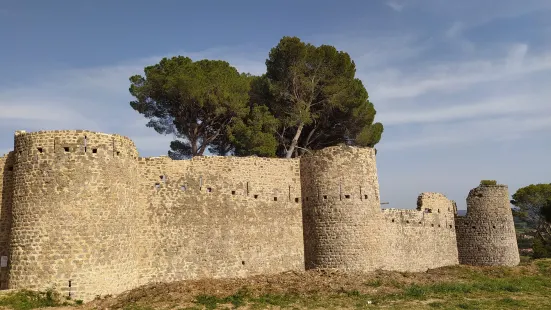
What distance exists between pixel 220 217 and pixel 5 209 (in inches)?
282

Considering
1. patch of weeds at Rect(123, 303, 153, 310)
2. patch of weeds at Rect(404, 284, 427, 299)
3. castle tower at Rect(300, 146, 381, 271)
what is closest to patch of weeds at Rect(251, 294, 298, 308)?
patch of weeds at Rect(123, 303, 153, 310)

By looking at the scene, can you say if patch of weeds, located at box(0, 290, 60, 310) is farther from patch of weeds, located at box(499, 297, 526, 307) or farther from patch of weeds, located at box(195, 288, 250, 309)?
patch of weeds, located at box(499, 297, 526, 307)

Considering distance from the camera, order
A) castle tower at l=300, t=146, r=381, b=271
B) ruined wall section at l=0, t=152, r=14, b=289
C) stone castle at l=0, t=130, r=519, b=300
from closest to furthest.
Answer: stone castle at l=0, t=130, r=519, b=300 < ruined wall section at l=0, t=152, r=14, b=289 < castle tower at l=300, t=146, r=381, b=271

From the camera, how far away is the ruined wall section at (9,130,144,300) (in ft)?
45.7

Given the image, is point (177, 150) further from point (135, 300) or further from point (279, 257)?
point (135, 300)

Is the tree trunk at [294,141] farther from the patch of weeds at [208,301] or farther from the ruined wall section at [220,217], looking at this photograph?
the patch of weeds at [208,301]

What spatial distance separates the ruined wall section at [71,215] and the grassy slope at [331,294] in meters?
0.84

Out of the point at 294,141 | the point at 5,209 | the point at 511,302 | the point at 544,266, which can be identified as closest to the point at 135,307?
the point at 5,209

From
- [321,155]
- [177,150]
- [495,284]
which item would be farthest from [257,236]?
[177,150]

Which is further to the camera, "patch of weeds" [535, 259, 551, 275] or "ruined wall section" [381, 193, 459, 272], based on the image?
"patch of weeds" [535, 259, 551, 275]

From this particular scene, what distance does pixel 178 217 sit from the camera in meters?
17.4

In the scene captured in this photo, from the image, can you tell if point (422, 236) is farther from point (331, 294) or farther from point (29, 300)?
point (29, 300)

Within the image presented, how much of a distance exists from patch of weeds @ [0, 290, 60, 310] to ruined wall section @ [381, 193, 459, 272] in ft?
40.7

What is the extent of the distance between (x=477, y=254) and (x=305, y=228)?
11982 millimetres
